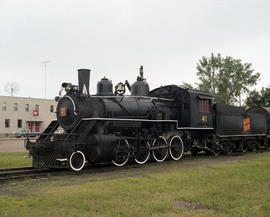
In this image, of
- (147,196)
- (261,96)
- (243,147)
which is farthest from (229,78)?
(147,196)

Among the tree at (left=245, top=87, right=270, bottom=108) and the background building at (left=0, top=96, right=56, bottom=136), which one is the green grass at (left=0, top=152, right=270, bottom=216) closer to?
the tree at (left=245, top=87, right=270, bottom=108)

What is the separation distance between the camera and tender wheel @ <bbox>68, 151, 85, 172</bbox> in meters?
10.8

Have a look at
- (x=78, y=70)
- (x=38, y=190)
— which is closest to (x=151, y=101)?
(x=78, y=70)

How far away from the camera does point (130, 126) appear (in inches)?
505

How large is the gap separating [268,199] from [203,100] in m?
10.5

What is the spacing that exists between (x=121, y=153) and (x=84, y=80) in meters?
3.15

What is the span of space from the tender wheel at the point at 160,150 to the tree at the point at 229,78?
36.7 m

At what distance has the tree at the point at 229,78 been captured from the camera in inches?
1957

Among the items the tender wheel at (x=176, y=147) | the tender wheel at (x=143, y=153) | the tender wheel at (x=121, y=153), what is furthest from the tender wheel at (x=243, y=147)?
the tender wheel at (x=121, y=153)

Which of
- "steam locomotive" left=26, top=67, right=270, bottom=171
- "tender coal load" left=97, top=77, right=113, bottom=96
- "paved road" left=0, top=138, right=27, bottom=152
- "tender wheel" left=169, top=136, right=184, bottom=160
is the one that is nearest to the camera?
"steam locomotive" left=26, top=67, right=270, bottom=171

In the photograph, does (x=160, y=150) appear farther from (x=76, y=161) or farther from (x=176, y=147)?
(x=76, y=161)

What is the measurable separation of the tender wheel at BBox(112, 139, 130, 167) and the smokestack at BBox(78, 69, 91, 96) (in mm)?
2308

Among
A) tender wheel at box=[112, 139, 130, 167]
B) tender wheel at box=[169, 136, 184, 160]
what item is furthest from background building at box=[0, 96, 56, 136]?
tender wheel at box=[112, 139, 130, 167]

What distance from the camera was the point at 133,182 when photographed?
8.51 meters
